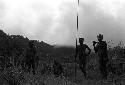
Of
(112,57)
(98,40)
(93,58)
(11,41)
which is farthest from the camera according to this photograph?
(11,41)

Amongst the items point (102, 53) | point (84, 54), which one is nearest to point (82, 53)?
point (84, 54)

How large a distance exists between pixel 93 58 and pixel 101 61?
40.5ft

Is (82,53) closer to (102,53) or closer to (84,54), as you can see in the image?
(84,54)

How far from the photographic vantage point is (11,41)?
40094 millimetres

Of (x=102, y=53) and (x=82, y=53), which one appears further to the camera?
(x=82, y=53)

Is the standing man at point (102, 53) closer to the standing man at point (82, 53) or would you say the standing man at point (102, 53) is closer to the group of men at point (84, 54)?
the group of men at point (84, 54)

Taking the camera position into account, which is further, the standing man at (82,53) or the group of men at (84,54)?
the standing man at (82,53)

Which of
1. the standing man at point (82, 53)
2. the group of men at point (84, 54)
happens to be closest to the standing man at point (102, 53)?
the group of men at point (84, 54)

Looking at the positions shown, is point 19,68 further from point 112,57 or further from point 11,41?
point 11,41

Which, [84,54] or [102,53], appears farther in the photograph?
[84,54]

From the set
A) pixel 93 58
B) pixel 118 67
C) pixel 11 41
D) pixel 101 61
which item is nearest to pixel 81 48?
pixel 101 61

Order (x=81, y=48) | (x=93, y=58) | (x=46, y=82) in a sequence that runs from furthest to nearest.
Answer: (x=93, y=58)
(x=81, y=48)
(x=46, y=82)

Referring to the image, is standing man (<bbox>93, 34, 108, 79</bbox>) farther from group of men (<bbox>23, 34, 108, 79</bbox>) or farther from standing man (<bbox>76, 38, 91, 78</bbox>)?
standing man (<bbox>76, 38, 91, 78</bbox>)

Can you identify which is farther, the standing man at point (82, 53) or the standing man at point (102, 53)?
the standing man at point (82, 53)
